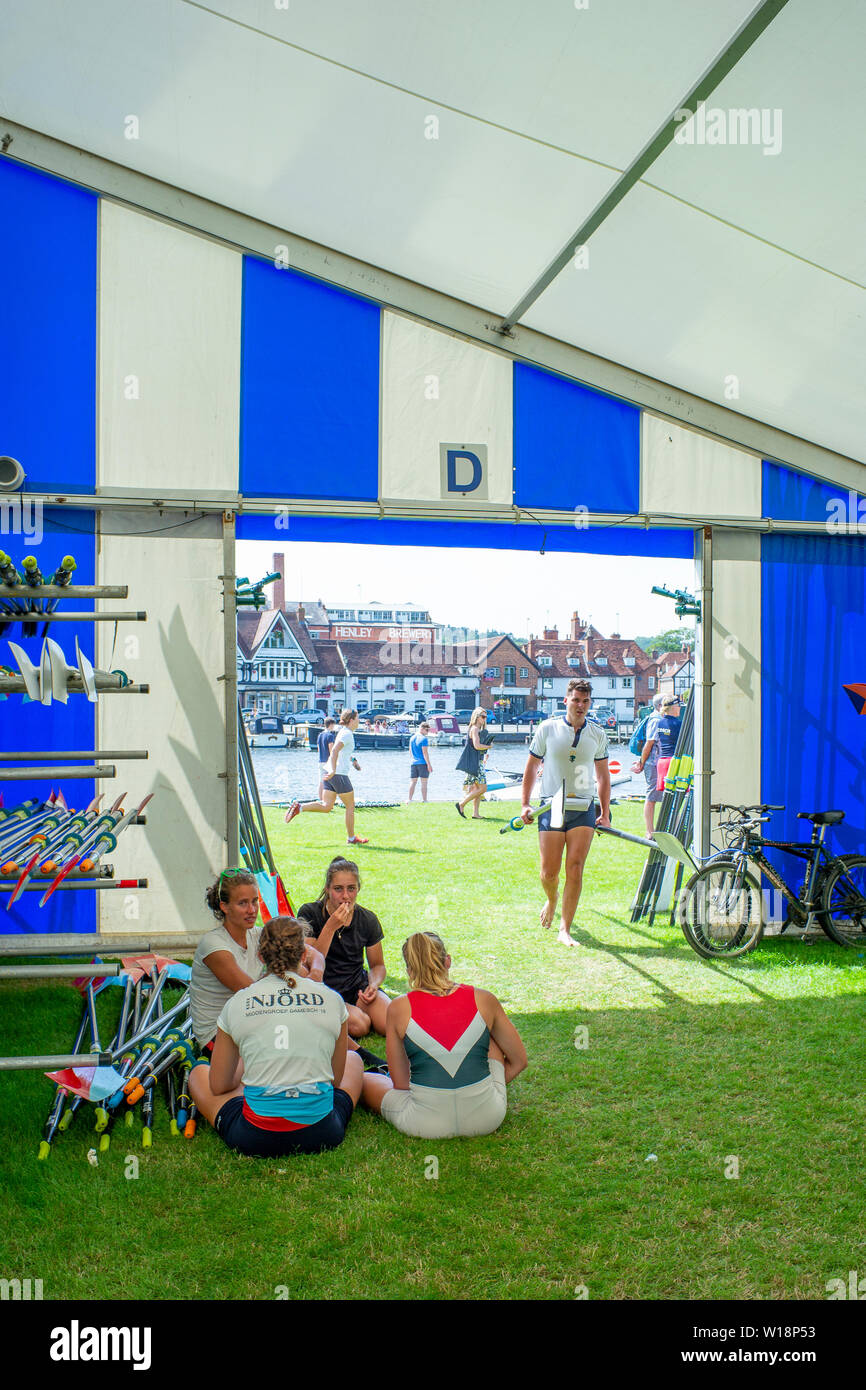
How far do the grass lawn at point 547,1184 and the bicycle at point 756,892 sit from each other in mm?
707

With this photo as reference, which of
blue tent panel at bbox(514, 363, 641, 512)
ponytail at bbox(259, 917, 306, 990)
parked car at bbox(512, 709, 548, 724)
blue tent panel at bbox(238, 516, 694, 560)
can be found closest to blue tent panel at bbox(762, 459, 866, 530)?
blue tent panel at bbox(238, 516, 694, 560)

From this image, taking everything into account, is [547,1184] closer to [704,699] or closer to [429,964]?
[429,964]

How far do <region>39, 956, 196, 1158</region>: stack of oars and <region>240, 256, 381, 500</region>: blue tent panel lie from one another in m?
2.86

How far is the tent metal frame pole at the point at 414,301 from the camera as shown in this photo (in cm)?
531

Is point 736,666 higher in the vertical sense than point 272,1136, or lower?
higher

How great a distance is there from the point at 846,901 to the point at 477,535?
3.28 meters

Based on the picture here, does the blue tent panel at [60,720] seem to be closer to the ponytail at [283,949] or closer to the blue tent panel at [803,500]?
the ponytail at [283,949]

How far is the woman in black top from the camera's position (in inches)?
161

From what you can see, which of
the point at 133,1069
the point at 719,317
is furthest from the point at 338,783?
the point at 133,1069

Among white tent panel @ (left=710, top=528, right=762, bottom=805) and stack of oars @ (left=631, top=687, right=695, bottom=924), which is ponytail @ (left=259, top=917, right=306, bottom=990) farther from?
stack of oars @ (left=631, top=687, right=695, bottom=924)

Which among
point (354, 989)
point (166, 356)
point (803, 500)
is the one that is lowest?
point (354, 989)

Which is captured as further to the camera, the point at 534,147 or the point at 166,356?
the point at 166,356

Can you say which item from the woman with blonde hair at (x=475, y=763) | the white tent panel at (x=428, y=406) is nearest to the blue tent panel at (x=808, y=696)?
the white tent panel at (x=428, y=406)

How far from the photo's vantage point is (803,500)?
6137mm
